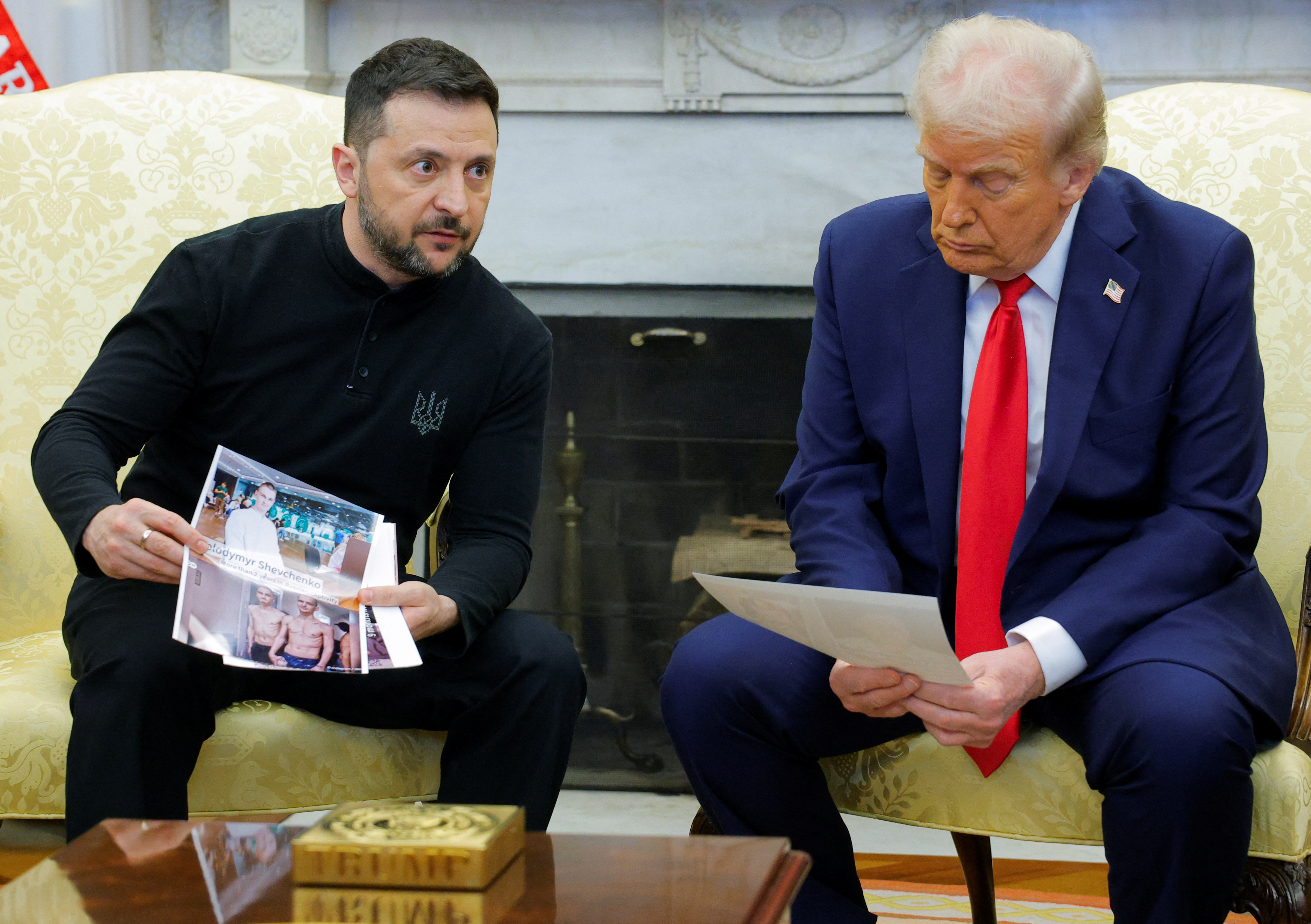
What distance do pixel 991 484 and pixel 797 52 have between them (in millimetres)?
1423

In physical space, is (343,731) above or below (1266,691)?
below

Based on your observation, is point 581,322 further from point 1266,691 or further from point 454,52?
point 1266,691

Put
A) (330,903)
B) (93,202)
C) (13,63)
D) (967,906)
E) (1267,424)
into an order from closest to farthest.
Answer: (330,903) < (1267,424) < (93,202) < (967,906) < (13,63)

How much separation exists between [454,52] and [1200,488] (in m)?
1.01

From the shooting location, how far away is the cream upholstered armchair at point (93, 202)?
5.93 feet

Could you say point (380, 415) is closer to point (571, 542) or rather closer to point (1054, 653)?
point (1054, 653)

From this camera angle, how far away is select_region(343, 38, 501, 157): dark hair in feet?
5.19

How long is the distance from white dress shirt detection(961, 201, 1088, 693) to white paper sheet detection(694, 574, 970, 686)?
0.27m

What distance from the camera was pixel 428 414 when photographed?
5.27 feet

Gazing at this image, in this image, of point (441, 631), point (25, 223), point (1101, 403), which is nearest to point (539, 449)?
point (441, 631)

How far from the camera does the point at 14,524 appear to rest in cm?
181

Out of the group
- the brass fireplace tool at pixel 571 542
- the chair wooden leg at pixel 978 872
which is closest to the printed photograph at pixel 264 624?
the chair wooden leg at pixel 978 872

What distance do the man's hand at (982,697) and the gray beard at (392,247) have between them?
2.56ft

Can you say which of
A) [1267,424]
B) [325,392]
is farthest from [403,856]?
[1267,424]
